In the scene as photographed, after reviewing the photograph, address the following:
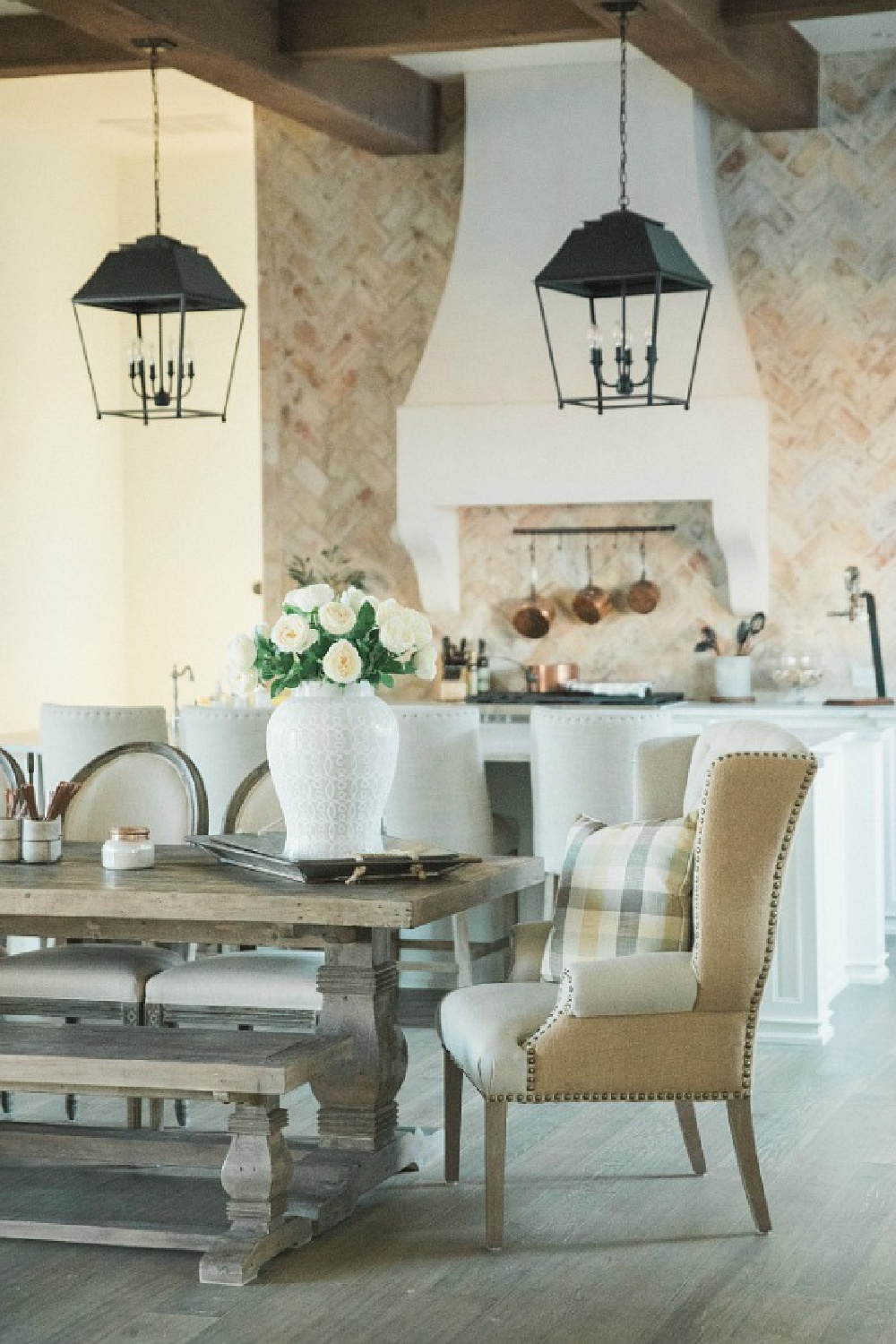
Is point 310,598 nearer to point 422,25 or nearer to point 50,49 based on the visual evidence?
point 422,25

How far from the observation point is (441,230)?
8.48m

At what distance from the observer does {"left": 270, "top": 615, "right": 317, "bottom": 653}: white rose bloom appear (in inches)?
164

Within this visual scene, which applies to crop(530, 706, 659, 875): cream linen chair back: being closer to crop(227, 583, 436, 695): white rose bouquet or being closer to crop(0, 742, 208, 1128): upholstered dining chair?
crop(0, 742, 208, 1128): upholstered dining chair

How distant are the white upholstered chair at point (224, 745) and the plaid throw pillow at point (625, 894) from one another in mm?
1799

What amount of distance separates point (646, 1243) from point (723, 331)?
15.5ft

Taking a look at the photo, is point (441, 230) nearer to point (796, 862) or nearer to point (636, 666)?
point (636, 666)

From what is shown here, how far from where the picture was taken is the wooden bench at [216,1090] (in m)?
3.71

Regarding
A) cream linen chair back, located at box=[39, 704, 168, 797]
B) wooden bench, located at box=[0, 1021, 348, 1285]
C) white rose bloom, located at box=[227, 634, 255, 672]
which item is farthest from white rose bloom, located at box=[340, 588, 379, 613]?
cream linen chair back, located at box=[39, 704, 168, 797]

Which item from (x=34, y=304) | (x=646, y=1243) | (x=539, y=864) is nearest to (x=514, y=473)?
(x=34, y=304)

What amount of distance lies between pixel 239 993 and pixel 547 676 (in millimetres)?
4056

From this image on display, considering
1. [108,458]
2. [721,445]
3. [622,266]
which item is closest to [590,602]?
[721,445]

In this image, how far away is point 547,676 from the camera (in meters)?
8.30

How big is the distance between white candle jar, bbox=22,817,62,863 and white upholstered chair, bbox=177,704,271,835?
143 cm

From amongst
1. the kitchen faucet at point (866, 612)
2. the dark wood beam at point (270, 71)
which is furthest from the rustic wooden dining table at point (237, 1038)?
the kitchen faucet at point (866, 612)
